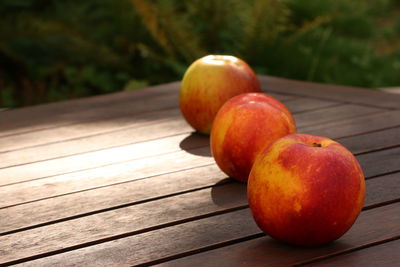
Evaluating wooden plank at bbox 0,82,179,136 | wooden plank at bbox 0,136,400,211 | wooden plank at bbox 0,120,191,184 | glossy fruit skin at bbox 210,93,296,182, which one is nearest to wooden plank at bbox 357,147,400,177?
wooden plank at bbox 0,136,400,211

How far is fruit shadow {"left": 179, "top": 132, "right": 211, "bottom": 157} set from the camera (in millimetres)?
2275

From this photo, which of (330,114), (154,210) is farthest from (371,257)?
(330,114)

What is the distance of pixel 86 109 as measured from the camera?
2963 mm

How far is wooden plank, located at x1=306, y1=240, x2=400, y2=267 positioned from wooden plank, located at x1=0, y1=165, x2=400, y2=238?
0.27m

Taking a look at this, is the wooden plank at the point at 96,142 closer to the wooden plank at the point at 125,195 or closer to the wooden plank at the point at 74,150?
the wooden plank at the point at 74,150

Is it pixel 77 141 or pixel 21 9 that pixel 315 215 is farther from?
pixel 21 9

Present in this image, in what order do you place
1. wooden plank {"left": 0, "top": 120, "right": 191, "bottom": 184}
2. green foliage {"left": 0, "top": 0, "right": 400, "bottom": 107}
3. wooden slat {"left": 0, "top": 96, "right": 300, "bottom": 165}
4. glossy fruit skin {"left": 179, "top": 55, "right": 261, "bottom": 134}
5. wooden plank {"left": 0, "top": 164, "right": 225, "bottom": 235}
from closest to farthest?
1. wooden plank {"left": 0, "top": 164, "right": 225, "bottom": 235}
2. wooden plank {"left": 0, "top": 120, "right": 191, "bottom": 184}
3. wooden slat {"left": 0, "top": 96, "right": 300, "bottom": 165}
4. glossy fruit skin {"left": 179, "top": 55, "right": 261, "bottom": 134}
5. green foliage {"left": 0, "top": 0, "right": 400, "bottom": 107}

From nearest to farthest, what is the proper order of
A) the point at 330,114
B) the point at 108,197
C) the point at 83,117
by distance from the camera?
the point at 108,197
the point at 330,114
the point at 83,117

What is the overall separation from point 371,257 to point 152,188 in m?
0.66

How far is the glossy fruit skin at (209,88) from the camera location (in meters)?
2.46

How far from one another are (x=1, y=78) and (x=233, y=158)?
378 cm

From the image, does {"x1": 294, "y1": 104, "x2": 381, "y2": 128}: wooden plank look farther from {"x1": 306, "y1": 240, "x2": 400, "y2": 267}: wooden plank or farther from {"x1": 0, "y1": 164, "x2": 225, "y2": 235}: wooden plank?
{"x1": 306, "y1": 240, "x2": 400, "y2": 267}: wooden plank

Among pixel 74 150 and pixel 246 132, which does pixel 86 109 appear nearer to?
pixel 74 150

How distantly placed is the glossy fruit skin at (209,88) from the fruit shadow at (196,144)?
30 mm
